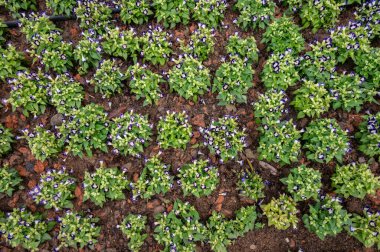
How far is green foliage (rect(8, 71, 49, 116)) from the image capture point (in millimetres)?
5652

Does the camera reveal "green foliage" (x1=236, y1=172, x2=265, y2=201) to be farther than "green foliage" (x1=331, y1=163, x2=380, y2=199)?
Yes

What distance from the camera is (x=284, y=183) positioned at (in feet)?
18.4

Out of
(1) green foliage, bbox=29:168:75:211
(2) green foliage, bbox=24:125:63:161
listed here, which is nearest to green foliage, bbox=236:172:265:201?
(1) green foliage, bbox=29:168:75:211

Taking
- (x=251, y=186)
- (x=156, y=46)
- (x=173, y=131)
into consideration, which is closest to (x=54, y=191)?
(x=173, y=131)

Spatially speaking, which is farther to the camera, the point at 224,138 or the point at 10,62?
the point at 10,62

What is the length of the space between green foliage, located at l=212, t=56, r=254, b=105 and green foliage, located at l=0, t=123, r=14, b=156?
3.53 m

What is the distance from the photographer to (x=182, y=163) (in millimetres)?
5812

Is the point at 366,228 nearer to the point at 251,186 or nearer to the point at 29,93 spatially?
the point at 251,186

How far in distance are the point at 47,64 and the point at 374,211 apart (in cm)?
601

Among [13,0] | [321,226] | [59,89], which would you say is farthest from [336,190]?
[13,0]

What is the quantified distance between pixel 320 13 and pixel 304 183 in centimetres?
309

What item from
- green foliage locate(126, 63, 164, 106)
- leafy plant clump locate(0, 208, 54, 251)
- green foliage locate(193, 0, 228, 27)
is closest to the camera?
leafy plant clump locate(0, 208, 54, 251)

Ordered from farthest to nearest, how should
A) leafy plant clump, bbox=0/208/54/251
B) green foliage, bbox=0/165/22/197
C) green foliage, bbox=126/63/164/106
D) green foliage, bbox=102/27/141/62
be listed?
green foliage, bbox=102/27/141/62 < green foliage, bbox=126/63/164/106 < green foliage, bbox=0/165/22/197 < leafy plant clump, bbox=0/208/54/251

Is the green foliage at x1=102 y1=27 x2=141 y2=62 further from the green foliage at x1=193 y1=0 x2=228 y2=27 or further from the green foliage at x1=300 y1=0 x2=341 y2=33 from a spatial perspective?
the green foliage at x1=300 y1=0 x2=341 y2=33
